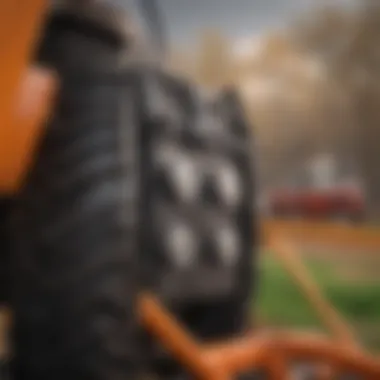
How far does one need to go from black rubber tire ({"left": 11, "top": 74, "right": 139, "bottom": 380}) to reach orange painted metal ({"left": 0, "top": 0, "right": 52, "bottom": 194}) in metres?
0.04

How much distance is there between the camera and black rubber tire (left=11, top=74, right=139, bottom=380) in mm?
583

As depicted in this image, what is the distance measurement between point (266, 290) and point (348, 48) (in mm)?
324

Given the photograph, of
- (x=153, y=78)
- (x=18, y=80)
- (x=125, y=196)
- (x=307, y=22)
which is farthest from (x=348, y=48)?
(x=18, y=80)

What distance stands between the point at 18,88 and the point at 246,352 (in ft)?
1.00

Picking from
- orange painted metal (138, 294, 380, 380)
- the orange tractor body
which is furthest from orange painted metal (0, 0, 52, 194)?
orange painted metal (138, 294, 380, 380)

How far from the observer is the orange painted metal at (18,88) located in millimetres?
400

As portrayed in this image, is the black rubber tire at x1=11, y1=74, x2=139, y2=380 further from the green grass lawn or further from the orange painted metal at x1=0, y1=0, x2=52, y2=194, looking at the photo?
the green grass lawn

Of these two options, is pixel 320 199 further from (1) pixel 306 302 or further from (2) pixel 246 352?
(2) pixel 246 352

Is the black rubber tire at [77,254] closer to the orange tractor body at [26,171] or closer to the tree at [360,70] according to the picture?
the orange tractor body at [26,171]

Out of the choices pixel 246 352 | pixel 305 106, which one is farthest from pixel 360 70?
pixel 246 352

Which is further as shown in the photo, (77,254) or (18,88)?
(77,254)

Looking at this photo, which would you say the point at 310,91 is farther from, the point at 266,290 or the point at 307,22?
the point at 266,290

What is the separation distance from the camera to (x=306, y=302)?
1.01 meters

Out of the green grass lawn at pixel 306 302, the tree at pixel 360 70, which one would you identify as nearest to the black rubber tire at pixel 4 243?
the green grass lawn at pixel 306 302
